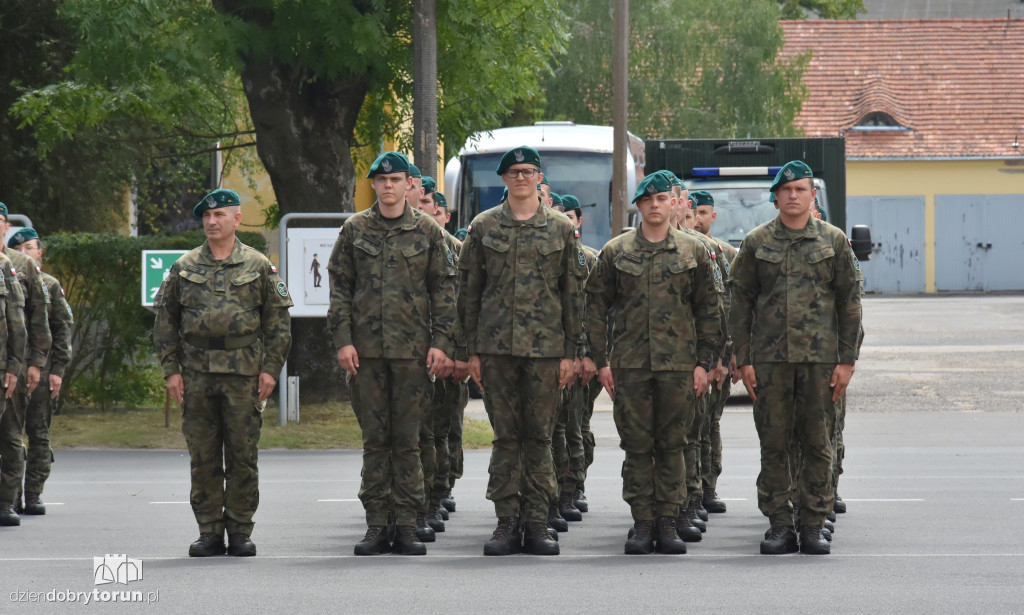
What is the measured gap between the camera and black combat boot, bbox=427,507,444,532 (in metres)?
9.84

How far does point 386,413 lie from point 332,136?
362 inches

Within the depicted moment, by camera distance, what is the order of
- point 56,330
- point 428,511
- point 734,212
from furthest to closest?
point 734,212
point 56,330
point 428,511

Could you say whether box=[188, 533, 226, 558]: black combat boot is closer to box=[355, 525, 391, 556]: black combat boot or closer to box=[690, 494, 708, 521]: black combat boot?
box=[355, 525, 391, 556]: black combat boot

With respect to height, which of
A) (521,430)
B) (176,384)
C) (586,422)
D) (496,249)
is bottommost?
(586,422)

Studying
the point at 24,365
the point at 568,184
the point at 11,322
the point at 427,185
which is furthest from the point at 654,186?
the point at 568,184

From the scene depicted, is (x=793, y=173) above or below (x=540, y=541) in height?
above

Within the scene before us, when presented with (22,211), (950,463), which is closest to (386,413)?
(950,463)

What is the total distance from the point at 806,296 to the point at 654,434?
116cm

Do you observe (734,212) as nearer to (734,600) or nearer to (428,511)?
(428,511)

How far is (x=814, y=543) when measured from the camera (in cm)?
874

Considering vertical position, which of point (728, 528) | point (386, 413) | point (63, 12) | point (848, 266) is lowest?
point (728, 528)

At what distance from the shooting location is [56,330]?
1103cm

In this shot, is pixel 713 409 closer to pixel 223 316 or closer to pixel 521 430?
pixel 521 430

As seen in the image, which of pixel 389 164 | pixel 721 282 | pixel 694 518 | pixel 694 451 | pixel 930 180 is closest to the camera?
pixel 389 164
